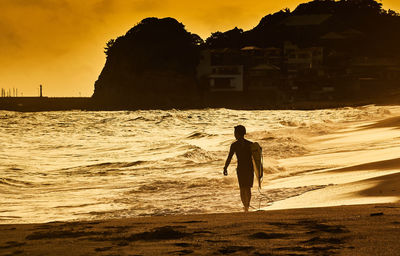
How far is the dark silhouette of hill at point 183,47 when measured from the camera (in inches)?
3976

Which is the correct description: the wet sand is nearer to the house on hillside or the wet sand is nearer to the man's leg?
the man's leg

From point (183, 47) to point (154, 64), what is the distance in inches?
226

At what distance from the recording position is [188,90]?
102 metres

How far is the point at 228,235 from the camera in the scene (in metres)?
7.86

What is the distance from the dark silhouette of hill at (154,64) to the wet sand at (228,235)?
298 ft

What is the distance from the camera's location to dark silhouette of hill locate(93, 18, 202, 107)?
101 metres

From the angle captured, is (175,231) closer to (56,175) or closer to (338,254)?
(338,254)

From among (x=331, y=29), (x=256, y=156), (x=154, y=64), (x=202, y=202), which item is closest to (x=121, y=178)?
(x=202, y=202)

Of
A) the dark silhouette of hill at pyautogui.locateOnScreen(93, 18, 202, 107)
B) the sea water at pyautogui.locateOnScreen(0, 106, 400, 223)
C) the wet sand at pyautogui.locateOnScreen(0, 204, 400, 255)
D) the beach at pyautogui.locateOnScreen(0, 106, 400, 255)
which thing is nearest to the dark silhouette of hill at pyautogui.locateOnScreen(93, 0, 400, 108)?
the dark silhouette of hill at pyautogui.locateOnScreen(93, 18, 202, 107)

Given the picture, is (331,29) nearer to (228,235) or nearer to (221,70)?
(221,70)

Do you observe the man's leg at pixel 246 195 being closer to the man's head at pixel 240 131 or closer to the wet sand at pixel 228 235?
the man's head at pixel 240 131

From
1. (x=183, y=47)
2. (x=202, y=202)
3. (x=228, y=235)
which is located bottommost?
(x=202, y=202)

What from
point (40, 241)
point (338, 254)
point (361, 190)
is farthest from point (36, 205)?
point (338, 254)

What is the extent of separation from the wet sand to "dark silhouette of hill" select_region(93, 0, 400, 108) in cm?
9073
